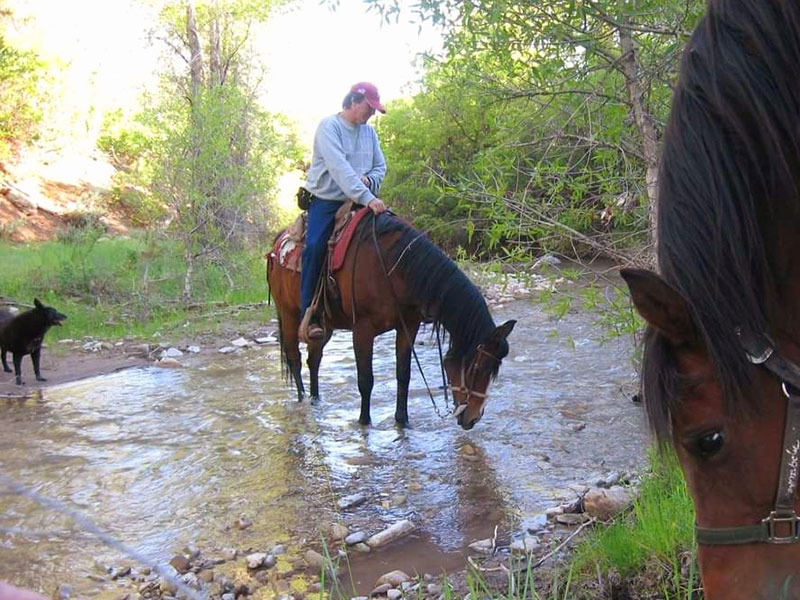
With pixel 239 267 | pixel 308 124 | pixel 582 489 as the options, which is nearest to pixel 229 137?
pixel 239 267

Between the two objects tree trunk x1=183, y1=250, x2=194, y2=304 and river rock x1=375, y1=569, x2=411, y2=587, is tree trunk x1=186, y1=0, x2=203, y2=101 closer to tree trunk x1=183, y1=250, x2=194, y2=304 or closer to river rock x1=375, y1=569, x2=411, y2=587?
tree trunk x1=183, y1=250, x2=194, y2=304

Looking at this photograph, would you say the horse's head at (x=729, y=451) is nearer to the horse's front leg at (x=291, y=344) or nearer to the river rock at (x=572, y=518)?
the river rock at (x=572, y=518)

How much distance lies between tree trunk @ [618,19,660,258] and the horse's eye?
2.35m

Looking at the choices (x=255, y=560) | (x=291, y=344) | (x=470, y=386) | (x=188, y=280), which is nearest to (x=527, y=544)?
(x=255, y=560)

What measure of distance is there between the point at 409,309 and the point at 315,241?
1.04 m

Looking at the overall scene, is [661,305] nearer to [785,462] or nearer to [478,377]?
[785,462]

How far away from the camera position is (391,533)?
387 cm

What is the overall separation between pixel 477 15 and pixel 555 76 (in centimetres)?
57

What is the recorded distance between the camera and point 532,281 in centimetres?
435

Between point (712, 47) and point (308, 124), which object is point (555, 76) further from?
point (308, 124)

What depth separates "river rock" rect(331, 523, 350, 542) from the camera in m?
3.88

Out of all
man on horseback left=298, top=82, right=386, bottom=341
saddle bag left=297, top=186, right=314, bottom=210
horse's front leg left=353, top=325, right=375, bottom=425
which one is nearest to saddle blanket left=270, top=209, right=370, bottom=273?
man on horseback left=298, top=82, right=386, bottom=341

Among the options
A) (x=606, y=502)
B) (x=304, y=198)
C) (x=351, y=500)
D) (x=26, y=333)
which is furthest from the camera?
(x=26, y=333)

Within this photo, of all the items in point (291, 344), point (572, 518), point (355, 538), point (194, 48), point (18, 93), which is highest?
point (194, 48)
